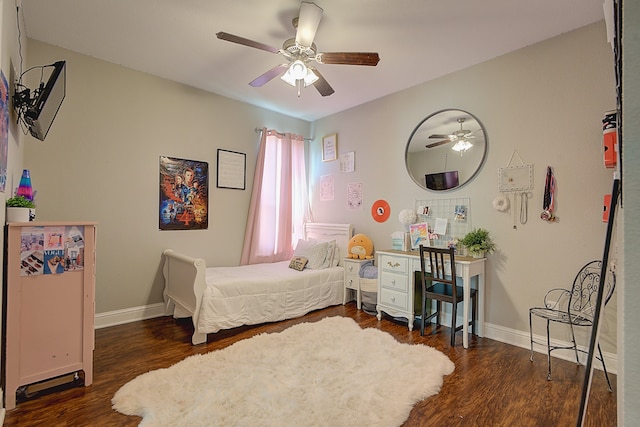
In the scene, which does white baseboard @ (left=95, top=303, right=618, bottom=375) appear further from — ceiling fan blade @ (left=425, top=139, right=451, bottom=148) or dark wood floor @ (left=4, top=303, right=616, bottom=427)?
ceiling fan blade @ (left=425, top=139, right=451, bottom=148)

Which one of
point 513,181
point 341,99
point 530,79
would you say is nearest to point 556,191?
point 513,181

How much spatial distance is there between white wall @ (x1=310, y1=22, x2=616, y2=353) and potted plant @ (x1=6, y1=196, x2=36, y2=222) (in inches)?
134

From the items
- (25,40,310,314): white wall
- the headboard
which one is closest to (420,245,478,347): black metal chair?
the headboard

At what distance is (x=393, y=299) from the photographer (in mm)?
3311

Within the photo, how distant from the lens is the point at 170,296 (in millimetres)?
3348

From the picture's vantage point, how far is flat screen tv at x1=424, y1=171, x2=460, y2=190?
3.29 m

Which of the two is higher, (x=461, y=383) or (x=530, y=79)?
(x=530, y=79)

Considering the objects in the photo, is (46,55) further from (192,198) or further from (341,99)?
(341,99)

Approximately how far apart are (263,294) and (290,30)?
98.4 inches

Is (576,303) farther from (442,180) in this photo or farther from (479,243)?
(442,180)

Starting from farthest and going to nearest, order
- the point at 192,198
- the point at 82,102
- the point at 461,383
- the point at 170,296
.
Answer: the point at 192,198
the point at 170,296
the point at 82,102
the point at 461,383

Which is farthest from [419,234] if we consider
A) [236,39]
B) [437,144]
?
[236,39]

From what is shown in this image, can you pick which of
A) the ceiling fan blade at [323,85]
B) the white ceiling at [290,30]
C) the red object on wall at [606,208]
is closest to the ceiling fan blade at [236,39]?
the white ceiling at [290,30]

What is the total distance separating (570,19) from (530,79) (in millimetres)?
483
